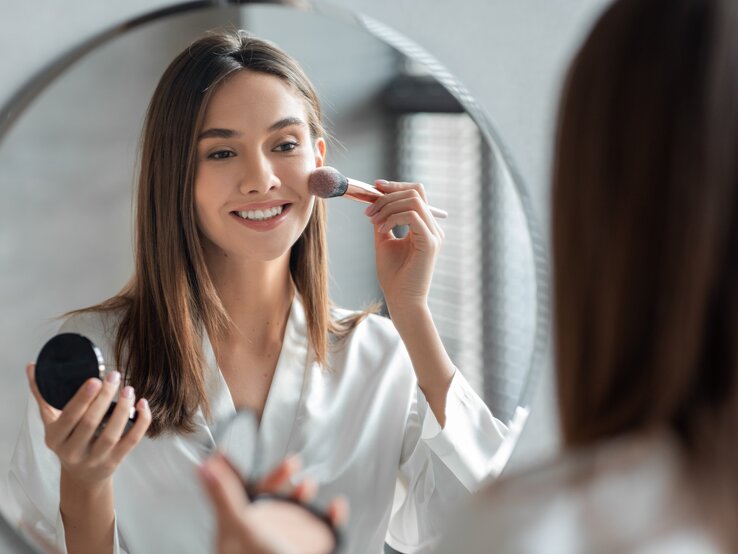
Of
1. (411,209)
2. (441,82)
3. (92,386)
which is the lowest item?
(92,386)

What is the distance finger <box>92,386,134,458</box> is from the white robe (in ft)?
0.06

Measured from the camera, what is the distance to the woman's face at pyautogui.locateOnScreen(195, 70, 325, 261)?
61 cm

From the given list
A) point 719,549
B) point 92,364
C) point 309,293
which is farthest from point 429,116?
point 719,549

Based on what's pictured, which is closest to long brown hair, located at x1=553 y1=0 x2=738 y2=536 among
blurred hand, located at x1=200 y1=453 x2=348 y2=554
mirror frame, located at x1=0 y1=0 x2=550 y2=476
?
blurred hand, located at x1=200 y1=453 x2=348 y2=554

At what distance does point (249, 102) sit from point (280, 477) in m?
0.26

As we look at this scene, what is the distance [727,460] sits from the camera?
15.2 inches

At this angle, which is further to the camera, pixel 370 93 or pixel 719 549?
pixel 370 93

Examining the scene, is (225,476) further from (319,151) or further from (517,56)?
(517,56)

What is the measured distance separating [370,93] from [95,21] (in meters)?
0.21

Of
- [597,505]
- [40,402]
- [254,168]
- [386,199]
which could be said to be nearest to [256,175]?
[254,168]

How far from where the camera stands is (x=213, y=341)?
2.08 ft

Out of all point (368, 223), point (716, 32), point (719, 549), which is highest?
point (716, 32)

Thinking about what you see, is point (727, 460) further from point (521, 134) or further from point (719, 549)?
point (521, 134)

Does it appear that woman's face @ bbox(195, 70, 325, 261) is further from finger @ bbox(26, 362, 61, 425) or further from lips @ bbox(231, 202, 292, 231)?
finger @ bbox(26, 362, 61, 425)
